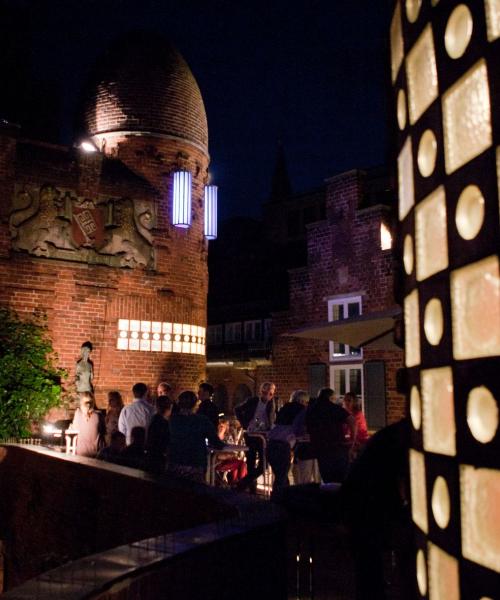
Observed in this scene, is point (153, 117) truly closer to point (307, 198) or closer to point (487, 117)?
point (487, 117)

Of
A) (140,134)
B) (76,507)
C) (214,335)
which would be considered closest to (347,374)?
(140,134)

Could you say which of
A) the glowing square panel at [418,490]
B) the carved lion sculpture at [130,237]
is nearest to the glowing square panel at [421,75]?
the glowing square panel at [418,490]

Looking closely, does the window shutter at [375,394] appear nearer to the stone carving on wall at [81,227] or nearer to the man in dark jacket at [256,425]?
the man in dark jacket at [256,425]

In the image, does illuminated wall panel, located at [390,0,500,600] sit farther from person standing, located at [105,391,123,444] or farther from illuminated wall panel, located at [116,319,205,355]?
illuminated wall panel, located at [116,319,205,355]

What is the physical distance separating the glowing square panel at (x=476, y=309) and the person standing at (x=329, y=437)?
5.92m

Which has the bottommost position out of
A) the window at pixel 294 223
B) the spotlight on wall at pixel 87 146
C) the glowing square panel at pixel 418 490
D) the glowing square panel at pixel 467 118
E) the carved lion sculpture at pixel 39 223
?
the glowing square panel at pixel 418 490

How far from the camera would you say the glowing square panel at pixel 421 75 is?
1876 mm

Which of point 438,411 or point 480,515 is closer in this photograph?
point 480,515

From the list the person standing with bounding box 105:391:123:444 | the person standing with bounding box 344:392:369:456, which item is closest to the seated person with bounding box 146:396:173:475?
the person standing with bounding box 105:391:123:444

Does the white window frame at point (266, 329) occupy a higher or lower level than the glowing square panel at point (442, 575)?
higher

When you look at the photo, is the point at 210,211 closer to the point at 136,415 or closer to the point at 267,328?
the point at 136,415

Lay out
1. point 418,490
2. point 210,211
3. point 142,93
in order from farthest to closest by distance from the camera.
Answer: point 210,211
point 142,93
point 418,490

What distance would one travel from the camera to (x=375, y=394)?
14.0 metres

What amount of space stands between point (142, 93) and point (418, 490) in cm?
1351
